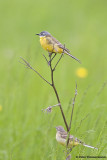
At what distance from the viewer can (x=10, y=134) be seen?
4145 millimetres

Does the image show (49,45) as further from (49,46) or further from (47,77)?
(47,77)

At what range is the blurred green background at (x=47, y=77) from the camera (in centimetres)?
343

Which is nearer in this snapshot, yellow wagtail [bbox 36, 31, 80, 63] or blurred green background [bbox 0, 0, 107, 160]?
yellow wagtail [bbox 36, 31, 80, 63]

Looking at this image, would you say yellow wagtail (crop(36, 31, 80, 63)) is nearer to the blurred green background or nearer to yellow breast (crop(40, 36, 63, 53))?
yellow breast (crop(40, 36, 63, 53))

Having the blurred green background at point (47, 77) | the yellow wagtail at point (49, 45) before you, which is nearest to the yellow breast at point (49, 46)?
the yellow wagtail at point (49, 45)

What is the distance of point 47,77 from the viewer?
6891mm

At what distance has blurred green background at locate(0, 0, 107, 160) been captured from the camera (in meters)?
3.43

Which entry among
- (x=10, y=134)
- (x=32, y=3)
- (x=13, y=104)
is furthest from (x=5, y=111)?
(x=32, y=3)

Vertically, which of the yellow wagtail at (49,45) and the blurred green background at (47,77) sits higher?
the yellow wagtail at (49,45)

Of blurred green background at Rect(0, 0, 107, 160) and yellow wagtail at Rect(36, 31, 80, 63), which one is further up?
yellow wagtail at Rect(36, 31, 80, 63)

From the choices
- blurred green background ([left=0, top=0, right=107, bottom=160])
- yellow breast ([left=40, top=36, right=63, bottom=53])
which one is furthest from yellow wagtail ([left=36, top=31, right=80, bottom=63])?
blurred green background ([left=0, top=0, right=107, bottom=160])

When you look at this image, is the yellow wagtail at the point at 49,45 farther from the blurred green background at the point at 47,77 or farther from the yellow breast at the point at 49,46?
the blurred green background at the point at 47,77

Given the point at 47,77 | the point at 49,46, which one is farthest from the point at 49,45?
the point at 47,77

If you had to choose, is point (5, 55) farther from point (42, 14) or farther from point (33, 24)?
point (42, 14)
